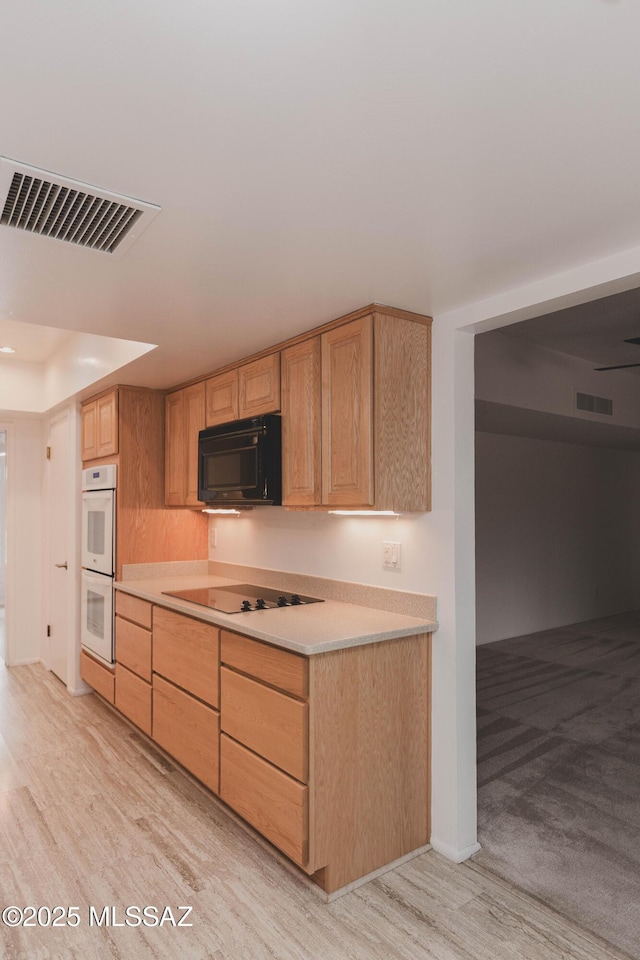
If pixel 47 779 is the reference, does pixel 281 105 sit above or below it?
above

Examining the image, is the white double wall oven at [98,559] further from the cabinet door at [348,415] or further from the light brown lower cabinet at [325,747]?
the cabinet door at [348,415]

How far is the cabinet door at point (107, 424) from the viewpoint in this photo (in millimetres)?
4070

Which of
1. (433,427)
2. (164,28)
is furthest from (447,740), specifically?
(164,28)

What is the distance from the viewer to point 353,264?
210 centimetres

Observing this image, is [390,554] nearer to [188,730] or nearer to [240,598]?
[240,598]

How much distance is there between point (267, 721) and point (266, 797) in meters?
0.30

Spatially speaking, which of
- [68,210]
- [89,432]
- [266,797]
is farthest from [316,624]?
[89,432]

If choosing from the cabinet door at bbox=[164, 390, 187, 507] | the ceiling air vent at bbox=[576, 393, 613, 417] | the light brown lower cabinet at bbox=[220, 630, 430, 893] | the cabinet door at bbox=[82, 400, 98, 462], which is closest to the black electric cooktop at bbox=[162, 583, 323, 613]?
the light brown lower cabinet at bbox=[220, 630, 430, 893]

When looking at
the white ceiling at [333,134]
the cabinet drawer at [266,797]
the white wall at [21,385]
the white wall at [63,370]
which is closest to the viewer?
the white ceiling at [333,134]

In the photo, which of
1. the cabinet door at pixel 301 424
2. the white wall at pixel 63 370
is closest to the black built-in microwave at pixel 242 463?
the cabinet door at pixel 301 424

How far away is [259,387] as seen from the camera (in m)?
3.22

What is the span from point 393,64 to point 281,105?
24 cm

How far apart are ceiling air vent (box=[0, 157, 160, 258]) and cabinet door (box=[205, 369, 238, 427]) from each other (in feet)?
5.06

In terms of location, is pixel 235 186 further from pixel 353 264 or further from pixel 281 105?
pixel 353 264
